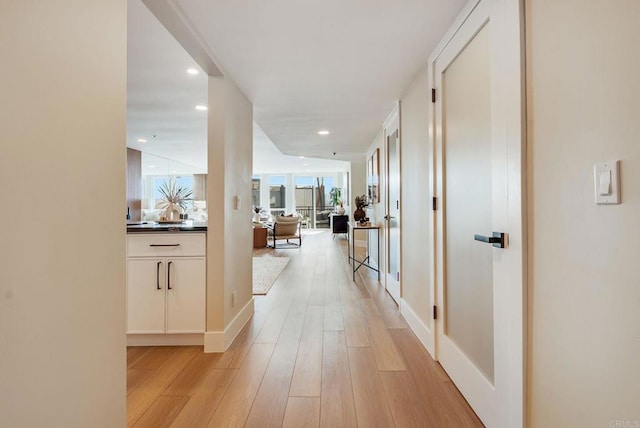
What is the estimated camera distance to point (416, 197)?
2615mm

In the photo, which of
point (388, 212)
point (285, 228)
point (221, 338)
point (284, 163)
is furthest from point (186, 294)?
point (284, 163)

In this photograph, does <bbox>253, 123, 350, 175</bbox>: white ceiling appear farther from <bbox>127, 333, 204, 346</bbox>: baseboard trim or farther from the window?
<bbox>127, 333, 204, 346</bbox>: baseboard trim

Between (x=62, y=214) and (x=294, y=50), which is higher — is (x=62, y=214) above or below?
below

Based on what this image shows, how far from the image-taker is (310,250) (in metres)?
7.31

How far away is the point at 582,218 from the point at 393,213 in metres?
2.70

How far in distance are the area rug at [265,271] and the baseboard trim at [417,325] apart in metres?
1.77

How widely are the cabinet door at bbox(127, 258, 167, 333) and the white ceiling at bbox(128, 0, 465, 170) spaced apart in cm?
162

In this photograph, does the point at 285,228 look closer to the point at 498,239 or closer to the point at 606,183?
the point at 498,239

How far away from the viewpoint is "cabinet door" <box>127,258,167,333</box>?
2.38m

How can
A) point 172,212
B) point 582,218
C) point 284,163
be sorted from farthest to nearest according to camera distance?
1. point 284,163
2. point 172,212
3. point 582,218

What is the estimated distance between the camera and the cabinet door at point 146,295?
2375mm

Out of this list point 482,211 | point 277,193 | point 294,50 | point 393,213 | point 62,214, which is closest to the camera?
point 62,214

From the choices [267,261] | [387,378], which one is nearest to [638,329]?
[387,378]

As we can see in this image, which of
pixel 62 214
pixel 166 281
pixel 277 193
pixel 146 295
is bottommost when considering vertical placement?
pixel 146 295
